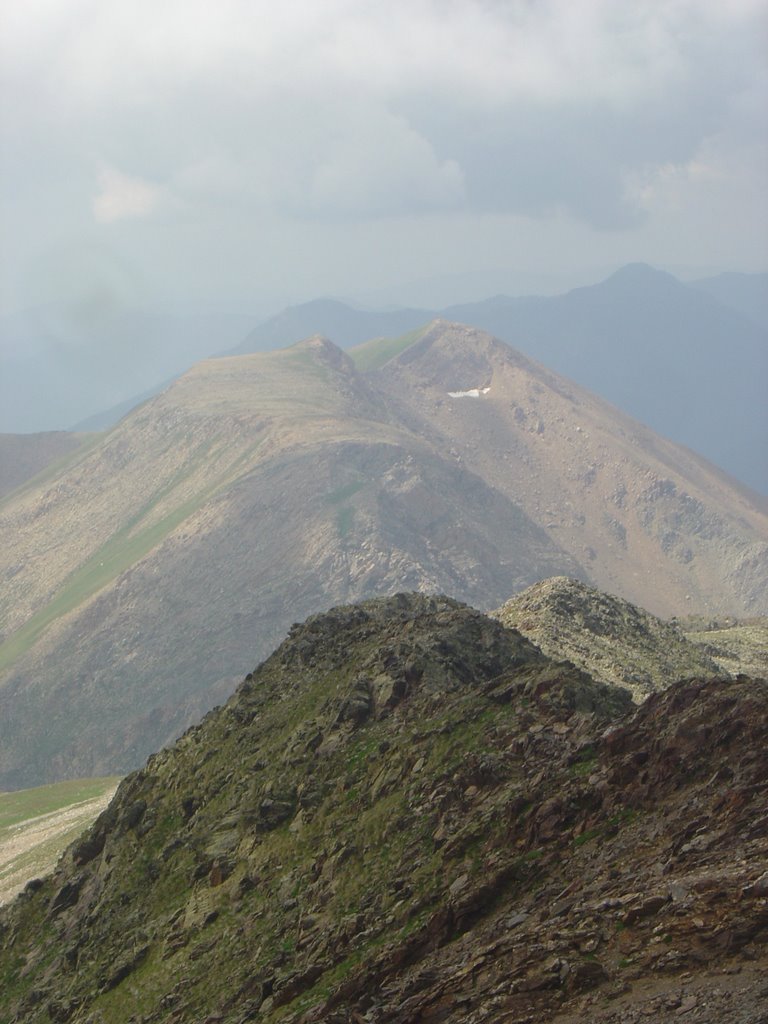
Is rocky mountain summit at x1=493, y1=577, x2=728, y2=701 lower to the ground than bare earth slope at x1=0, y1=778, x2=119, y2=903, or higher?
lower

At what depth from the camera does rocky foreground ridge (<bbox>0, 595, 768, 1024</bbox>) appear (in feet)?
71.8

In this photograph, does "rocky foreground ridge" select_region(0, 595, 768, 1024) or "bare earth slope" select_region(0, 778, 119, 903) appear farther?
"bare earth slope" select_region(0, 778, 119, 903)

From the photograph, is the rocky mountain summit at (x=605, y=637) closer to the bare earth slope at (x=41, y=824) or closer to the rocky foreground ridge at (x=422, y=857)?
the rocky foreground ridge at (x=422, y=857)

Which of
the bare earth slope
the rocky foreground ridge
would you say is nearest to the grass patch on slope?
the bare earth slope

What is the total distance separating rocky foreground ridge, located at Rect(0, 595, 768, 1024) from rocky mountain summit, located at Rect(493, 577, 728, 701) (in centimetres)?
1743

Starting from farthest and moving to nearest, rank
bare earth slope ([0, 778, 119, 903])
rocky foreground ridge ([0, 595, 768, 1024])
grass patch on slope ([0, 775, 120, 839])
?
1. grass patch on slope ([0, 775, 120, 839])
2. bare earth slope ([0, 778, 119, 903])
3. rocky foreground ridge ([0, 595, 768, 1024])

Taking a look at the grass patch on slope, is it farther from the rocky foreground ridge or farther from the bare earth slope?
the rocky foreground ridge

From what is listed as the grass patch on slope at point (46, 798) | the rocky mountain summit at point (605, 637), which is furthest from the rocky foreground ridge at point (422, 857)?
the grass patch on slope at point (46, 798)

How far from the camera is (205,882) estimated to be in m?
39.3

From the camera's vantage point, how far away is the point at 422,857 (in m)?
31.6

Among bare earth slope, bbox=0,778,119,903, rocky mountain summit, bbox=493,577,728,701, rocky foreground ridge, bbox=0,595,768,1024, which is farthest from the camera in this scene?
bare earth slope, bbox=0,778,119,903

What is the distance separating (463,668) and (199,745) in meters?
13.2

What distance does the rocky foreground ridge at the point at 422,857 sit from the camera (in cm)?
2188

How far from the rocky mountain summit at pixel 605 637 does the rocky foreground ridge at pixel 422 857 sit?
17.4 metres
